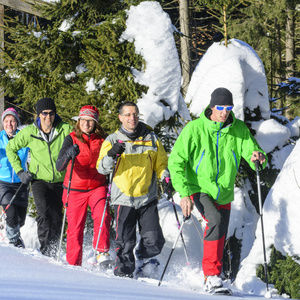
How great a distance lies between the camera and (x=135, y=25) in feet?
27.0

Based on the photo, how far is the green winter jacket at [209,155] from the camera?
4.92 meters

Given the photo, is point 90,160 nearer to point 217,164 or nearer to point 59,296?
point 217,164

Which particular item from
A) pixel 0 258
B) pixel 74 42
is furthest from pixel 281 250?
pixel 74 42

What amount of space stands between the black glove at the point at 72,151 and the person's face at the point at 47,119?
2.27 feet

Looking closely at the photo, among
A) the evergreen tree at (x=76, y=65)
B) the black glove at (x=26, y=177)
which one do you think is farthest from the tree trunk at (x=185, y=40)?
the black glove at (x=26, y=177)

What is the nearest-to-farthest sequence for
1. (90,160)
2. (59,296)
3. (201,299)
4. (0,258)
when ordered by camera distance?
(59,296) → (201,299) → (0,258) → (90,160)

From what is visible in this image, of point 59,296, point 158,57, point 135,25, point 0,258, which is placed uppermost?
point 135,25

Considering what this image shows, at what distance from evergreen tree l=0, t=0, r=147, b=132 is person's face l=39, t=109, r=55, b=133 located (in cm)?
199

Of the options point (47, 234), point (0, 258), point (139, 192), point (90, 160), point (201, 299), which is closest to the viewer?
point (201, 299)

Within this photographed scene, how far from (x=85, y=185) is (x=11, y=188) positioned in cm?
171

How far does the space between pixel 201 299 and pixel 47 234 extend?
10.2 ft

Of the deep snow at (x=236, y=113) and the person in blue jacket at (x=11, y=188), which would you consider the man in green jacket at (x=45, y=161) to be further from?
the person in blue jacket at (x=11, y=188)

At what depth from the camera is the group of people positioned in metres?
4.95

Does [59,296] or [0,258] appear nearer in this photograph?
[59,296]
